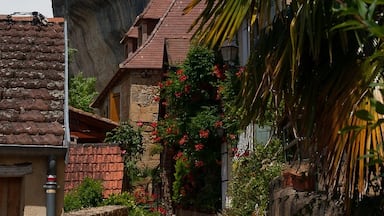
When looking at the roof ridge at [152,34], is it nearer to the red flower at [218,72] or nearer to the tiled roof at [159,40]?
the tiled roof at [159,40]

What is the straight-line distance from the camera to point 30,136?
7.34m

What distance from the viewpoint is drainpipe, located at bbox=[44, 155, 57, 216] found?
7162 millimetres

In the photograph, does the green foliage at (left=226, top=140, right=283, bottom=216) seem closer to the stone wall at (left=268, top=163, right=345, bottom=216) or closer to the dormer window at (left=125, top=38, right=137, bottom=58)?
the stone wall at (left=268, top=163, right=345, bottom=216)

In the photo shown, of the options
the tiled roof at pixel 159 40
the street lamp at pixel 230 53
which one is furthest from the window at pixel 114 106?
the street lamp at pixel 230 53

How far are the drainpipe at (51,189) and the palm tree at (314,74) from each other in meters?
2.51

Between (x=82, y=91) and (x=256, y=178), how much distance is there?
26.3m

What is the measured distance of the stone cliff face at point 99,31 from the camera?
37.2m

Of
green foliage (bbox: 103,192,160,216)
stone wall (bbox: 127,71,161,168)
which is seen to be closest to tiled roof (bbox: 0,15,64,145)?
green foliage (bbox: 103,192,160,216)

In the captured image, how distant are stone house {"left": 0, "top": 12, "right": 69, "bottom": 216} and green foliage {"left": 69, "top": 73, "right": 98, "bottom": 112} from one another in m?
26.8

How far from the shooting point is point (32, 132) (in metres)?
7.40

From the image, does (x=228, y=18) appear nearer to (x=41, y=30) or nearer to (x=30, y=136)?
(x=30, y=136)

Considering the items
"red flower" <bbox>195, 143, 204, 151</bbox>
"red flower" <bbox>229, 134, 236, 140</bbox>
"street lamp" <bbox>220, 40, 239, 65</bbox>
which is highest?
"street lamp" <bbox>220, 40, 239, 65</bbox>

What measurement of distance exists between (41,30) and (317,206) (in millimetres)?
5165

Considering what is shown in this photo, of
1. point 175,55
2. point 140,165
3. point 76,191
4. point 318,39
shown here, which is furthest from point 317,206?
point 140,165
